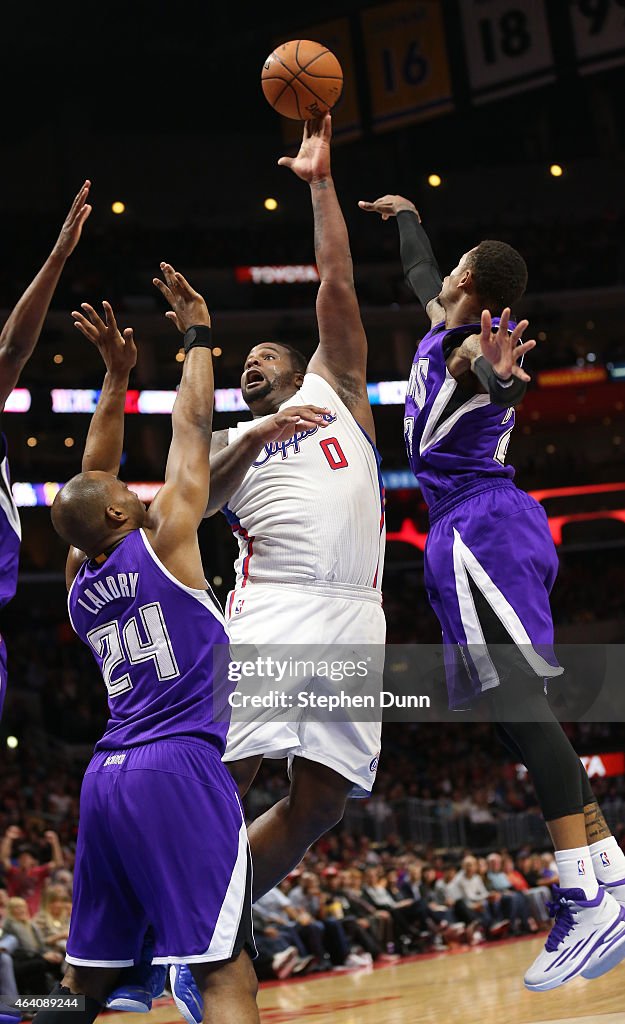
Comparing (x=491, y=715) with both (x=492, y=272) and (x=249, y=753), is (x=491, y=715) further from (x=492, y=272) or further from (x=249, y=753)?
(x=492, y=272)

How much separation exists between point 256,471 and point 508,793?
17.0 m

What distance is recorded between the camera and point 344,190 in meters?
37.6

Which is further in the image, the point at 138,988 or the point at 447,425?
the point at 447,425

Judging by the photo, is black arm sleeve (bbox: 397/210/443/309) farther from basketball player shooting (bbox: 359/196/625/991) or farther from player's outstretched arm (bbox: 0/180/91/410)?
player's outstretched arm (bbox: 0/180/91/410)

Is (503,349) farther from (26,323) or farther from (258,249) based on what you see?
(258,249)

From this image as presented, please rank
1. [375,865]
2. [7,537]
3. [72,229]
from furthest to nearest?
[375,865]
[72,229]
[7,537]

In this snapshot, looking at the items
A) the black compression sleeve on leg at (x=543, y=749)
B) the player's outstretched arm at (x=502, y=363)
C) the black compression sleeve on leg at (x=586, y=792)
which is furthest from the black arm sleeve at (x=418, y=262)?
the black compression sleeve on leg at (x=586, y=792)

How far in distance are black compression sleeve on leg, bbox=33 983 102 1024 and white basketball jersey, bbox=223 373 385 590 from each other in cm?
212

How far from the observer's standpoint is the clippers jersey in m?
5.17

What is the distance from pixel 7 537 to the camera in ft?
18.4

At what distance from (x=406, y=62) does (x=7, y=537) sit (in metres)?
20.3

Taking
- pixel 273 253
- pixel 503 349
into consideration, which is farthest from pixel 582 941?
pixel 273 253

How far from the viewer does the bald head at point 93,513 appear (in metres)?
4.50

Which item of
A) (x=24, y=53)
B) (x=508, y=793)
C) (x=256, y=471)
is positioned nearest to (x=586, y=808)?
(x=256, y=471)
